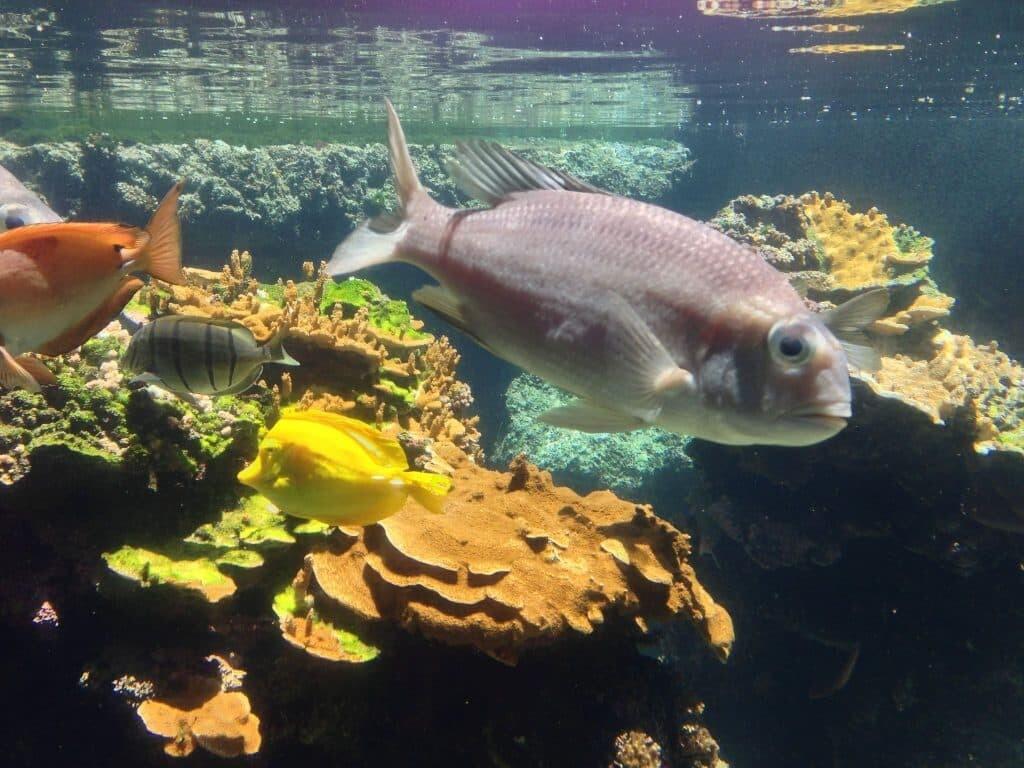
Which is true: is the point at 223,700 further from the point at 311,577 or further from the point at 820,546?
the point at 820,546

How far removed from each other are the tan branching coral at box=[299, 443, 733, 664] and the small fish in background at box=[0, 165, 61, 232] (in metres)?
A: 3.24

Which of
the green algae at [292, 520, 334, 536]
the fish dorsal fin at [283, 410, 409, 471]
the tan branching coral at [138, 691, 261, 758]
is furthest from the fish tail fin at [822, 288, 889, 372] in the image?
the tan branching coral at [138, 691, 261, 758]

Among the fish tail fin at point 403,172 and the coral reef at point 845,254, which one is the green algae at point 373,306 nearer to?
the fish tail fin at point 403,172

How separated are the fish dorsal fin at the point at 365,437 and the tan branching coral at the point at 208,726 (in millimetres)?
1931

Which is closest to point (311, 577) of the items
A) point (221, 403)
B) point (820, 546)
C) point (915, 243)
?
point (221, 403)

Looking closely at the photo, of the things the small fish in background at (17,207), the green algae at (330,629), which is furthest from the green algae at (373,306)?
the green algae at (330,629)

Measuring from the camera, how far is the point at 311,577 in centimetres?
370

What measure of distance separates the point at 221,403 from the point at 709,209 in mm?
23630

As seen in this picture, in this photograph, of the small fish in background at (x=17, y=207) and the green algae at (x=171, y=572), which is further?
the small fish in background at (x=17, y=207)

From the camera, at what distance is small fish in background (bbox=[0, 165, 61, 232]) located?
4.41 meters

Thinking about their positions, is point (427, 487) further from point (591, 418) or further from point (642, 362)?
point (642, 362)

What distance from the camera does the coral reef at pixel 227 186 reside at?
14523 mm

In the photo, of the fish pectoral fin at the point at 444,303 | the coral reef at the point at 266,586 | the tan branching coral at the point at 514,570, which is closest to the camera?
the fish pectoral fin at the point at 444,303

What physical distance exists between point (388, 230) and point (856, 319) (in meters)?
1.53
